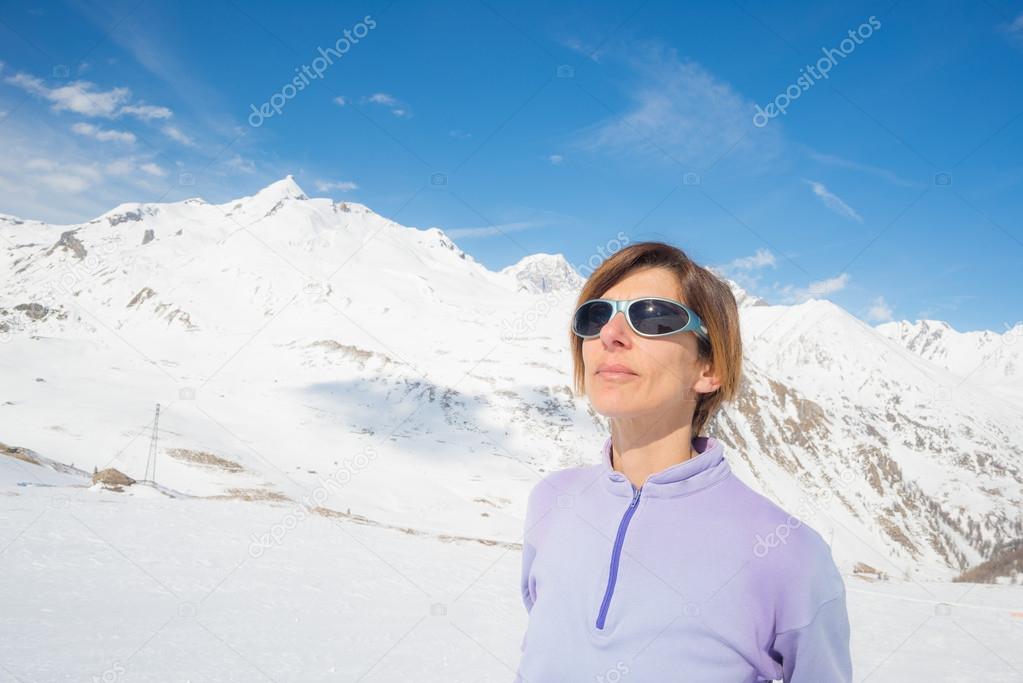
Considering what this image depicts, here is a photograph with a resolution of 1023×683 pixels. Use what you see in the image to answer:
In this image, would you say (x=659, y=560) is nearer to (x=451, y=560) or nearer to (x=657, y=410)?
(x=657, y=410)

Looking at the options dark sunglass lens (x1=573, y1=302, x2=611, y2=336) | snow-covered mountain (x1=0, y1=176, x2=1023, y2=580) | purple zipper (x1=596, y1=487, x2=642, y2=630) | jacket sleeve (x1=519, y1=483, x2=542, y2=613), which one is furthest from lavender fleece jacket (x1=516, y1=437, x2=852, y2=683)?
snow-covered mountain (x1=0, y1=176, x2=1023, y2=580)

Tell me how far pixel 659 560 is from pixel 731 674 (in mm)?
449

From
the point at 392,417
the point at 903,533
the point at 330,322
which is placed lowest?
the point at 903,533

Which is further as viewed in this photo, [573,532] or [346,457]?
[346,457]

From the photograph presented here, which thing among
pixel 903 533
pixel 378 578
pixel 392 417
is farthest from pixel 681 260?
pixel 903 533

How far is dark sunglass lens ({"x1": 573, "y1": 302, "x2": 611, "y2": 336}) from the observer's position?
283 cm

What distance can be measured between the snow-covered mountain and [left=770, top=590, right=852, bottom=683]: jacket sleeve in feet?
4.26

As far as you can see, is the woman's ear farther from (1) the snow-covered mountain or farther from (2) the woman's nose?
(1) the snow-covered mountain

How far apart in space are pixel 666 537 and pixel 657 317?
Result: 931 mm

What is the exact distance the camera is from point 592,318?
2.91 metres

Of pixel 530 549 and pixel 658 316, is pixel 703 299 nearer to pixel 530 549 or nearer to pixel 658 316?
pixel 658 316

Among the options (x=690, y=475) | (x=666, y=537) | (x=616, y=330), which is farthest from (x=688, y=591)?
(x=616, y=330)

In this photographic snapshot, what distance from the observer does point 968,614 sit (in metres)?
17.5

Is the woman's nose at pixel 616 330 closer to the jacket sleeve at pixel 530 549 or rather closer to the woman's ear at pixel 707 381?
the woman's ear at pixel 707 381
